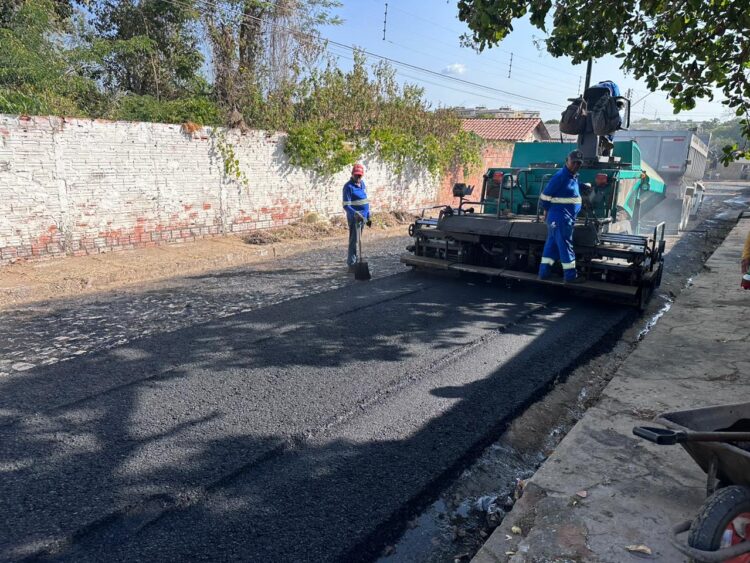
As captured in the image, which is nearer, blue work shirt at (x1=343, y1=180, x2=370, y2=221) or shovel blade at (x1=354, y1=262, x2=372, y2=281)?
shovel blade at (x1=354, y1=262, x2=372, y2=281)

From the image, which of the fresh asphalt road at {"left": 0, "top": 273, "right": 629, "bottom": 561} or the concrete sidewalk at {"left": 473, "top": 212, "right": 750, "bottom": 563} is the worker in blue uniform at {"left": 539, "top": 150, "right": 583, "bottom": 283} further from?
the concrete sidewalk at {"left": 473, "top": 212, "right": 750, "bottom": 563}

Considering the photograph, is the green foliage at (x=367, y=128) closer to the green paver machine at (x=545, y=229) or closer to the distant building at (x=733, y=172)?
the green paver machine at (x=545, y=229)

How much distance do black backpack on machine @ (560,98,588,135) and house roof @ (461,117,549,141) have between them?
2035 cm

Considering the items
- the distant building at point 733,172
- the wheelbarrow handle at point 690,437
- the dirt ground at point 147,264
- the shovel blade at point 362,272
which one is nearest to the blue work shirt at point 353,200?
the shovel blade at point 362,272

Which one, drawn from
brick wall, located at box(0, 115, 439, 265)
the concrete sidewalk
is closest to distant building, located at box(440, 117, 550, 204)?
brick wall, located at box(0, 115, 439, 265)

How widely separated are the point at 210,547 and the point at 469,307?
5071 millimetres

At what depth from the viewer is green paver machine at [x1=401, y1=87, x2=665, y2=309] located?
285 inches

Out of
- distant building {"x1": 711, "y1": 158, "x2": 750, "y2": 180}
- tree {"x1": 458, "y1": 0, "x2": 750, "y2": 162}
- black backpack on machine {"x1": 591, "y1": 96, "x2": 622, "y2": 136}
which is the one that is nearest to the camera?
tree {"x1": 458, "y1": 0, "x2": 750, "y2": 162}

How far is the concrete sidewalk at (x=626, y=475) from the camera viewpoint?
2.79 meters

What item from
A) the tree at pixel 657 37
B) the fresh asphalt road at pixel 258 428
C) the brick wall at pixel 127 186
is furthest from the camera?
the brick wall at pixel 127 186

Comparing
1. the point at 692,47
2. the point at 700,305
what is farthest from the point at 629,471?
the point at 692,47

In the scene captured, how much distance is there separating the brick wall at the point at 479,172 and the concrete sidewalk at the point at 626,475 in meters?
14.5

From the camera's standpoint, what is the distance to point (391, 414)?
14.0 ft

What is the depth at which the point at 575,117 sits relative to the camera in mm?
8383
